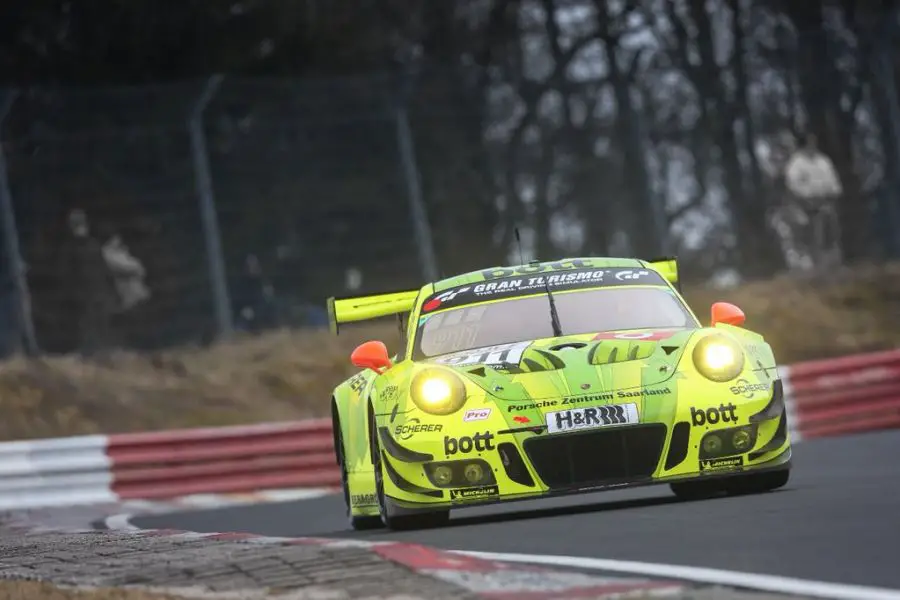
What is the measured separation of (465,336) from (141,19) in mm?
17382

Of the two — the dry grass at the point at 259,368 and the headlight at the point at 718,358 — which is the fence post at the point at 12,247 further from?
the headlight at the point at 718,358

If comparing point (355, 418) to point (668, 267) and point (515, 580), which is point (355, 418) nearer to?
point (668, 267)

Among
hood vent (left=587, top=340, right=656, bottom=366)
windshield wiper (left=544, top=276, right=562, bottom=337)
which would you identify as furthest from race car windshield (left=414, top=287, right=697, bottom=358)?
hood vent (left=587, top=340, right=656, bottom=366)

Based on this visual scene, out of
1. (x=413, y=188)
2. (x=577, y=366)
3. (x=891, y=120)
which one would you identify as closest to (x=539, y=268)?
(x=577, y=366)

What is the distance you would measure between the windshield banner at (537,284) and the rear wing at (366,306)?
0.41m

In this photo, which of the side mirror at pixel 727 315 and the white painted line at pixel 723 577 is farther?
the side mirror at pixel 727 315

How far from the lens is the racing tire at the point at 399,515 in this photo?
9.05 metres

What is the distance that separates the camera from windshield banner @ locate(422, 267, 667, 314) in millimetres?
10023

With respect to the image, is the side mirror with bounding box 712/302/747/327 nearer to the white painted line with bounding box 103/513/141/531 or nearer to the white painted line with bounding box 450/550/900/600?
the white painted line with bounding box 450/550/900/600

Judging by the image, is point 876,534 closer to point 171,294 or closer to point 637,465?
point 637,465

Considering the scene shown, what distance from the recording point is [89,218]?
20.0 m

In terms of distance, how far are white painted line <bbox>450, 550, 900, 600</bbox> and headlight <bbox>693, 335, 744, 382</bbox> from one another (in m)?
1.98

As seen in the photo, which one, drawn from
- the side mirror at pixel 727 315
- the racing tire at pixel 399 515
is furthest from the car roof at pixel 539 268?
the racing tire at pixel 399 515

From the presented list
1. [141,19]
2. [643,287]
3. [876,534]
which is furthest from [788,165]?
[876,534]
